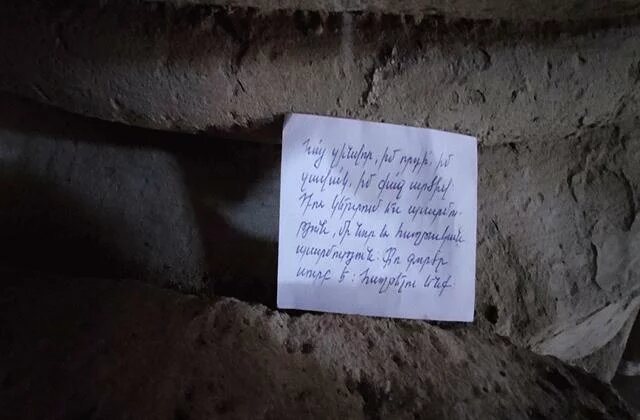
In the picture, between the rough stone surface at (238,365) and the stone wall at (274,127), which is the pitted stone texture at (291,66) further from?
the rough stone surface at (238,365)

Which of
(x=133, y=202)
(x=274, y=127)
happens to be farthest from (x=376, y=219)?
(x=133, y=202)

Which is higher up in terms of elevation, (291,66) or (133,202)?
(291,66)

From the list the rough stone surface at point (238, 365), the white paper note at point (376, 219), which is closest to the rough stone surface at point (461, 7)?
the white paper note at point (376, 219)

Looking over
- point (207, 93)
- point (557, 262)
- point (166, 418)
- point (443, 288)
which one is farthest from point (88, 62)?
point (557, 262)

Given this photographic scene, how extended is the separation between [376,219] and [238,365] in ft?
0.86

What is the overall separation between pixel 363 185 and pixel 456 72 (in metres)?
0.17

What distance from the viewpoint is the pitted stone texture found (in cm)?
65

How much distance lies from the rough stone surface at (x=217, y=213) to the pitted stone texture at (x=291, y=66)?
0.26ft

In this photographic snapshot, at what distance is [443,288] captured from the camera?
75 centimetres

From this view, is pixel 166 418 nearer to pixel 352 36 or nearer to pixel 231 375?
pixel 231 375

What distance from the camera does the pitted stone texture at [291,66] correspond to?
2.12 feet

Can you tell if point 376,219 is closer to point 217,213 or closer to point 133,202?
point 217,213

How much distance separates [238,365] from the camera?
0.57 metres

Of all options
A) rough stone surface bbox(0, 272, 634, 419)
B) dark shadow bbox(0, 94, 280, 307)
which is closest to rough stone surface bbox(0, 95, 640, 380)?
dark shadow bbox(0, 94, 280, 307)
